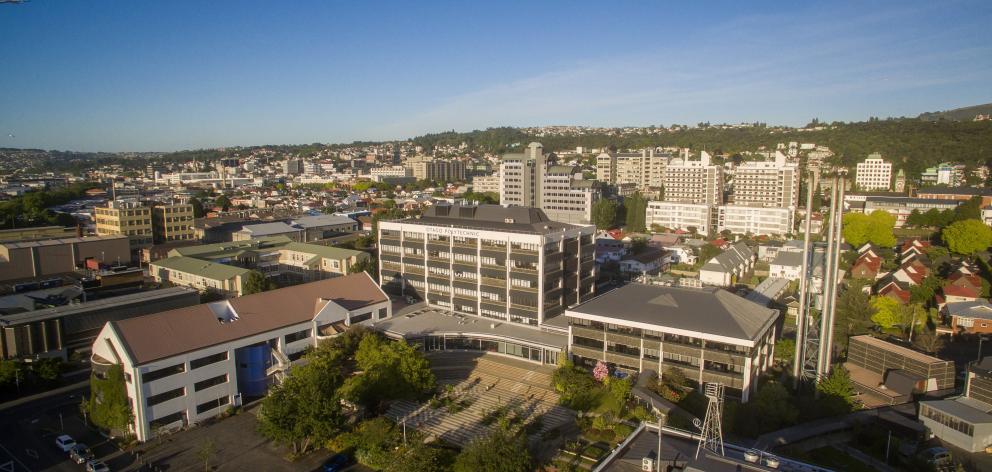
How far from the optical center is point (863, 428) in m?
24.1

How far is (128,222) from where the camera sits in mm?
63656

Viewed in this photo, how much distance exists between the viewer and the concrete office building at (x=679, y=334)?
83.6 feet

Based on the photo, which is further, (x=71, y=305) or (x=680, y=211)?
(x=680, y=211)

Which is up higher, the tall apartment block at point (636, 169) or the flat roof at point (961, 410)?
the tall apartment block at point (636, 169)

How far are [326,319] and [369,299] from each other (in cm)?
350

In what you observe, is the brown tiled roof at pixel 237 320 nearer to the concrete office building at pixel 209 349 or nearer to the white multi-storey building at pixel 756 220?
the concrete office building at pixel 209 349

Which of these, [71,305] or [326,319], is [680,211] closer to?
[326,319]

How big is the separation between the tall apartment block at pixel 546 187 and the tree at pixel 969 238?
39.5 meters

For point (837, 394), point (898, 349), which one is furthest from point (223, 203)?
point (898, 349)

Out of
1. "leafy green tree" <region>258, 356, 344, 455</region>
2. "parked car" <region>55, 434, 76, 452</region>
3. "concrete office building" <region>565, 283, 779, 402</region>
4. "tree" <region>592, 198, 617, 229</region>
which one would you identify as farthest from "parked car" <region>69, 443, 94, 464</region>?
"tree" <region>592, 198, 617, 229</region>

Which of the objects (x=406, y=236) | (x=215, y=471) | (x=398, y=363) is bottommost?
(x=215, y=471)

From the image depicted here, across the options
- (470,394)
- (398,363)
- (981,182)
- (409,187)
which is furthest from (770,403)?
(409,187)

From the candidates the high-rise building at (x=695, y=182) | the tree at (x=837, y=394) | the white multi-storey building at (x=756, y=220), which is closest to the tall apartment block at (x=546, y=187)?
the high-rise building at (x=695, y=182)

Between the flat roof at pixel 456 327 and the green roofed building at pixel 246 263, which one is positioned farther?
the green roofed building at pixel 246 263
